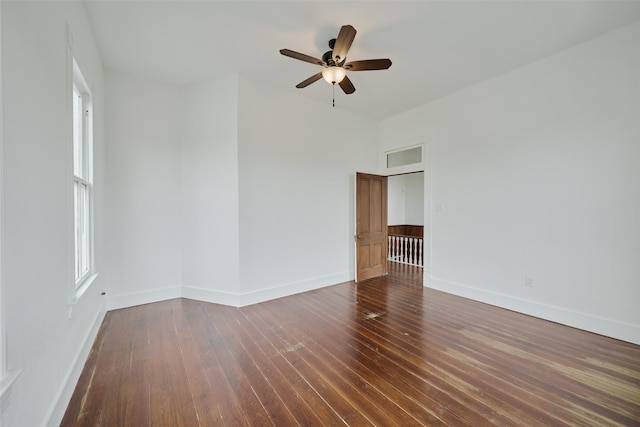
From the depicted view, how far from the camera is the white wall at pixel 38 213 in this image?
1.16 m

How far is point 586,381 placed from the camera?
6.79 feet

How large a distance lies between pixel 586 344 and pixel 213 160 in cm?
499

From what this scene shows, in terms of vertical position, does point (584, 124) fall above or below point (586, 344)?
above

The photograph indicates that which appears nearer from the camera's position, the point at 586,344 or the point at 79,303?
the point at 79,303

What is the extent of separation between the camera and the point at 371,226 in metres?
5.20

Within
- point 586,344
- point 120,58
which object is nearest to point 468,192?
point 586,344

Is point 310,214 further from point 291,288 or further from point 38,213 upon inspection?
point 38,213

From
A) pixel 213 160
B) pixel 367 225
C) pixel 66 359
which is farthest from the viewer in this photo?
pixel 367 225

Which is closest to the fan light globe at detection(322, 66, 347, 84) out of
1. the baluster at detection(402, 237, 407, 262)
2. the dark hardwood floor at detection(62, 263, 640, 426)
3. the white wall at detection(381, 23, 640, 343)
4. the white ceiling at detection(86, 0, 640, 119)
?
the white ceiling at detection(86, 0, 640, 119)

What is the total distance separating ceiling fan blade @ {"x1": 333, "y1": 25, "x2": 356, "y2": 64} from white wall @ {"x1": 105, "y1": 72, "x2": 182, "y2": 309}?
278 cm

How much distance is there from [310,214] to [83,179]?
2.97m

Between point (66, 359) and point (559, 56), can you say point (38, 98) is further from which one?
point (559, 56)

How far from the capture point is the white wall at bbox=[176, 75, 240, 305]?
3666 millimetres

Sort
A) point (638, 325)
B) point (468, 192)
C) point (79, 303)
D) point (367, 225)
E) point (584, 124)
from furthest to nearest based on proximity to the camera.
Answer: point (367, 225) < point (468, 192) < point (584, 124) < point (638, 325) < point (79, 303)
